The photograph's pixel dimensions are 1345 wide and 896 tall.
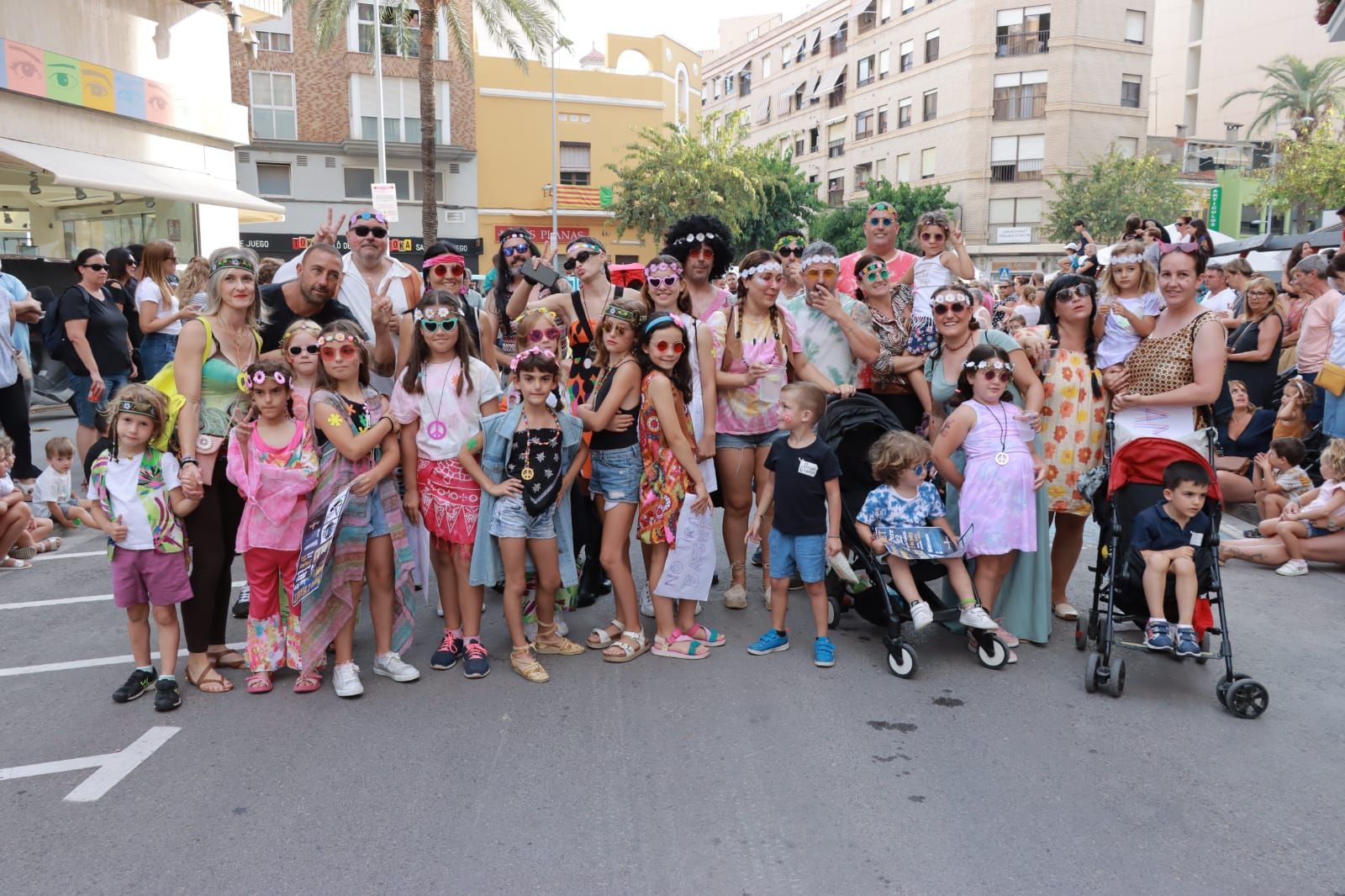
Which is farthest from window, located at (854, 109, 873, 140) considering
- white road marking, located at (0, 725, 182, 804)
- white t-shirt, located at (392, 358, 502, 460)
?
white road marking, located at (0, 725, 182, 804)

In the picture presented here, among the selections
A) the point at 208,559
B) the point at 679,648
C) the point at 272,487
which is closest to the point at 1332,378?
the point at 679,648

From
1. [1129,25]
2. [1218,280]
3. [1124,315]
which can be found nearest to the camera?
[1124,315]

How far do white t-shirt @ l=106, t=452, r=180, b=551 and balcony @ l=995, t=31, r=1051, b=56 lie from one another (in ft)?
158

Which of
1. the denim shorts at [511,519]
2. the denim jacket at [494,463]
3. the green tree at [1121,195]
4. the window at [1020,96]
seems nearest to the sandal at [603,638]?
the denim jacket at [494,463]

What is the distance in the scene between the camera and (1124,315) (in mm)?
5453

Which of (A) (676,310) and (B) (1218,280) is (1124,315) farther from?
(B) (1218,280)

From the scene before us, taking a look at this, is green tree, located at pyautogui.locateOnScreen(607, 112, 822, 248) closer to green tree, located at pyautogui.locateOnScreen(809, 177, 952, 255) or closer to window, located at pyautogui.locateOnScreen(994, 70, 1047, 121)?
green tree, located at pyautogui.locateOnScreen(809, 177, 952, 255)

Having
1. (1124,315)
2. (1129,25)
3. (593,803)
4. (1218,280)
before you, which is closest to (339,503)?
(593,803)

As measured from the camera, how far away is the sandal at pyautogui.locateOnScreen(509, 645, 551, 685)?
4.88m

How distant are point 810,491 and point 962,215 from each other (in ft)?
147

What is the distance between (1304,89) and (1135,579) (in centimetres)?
5273

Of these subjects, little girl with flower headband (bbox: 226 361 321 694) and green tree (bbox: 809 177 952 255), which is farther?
green tree (bbox: 809 177 952 255)

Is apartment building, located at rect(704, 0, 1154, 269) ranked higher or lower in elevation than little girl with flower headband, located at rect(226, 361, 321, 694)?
higher

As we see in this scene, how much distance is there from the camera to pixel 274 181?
36.5 meters
